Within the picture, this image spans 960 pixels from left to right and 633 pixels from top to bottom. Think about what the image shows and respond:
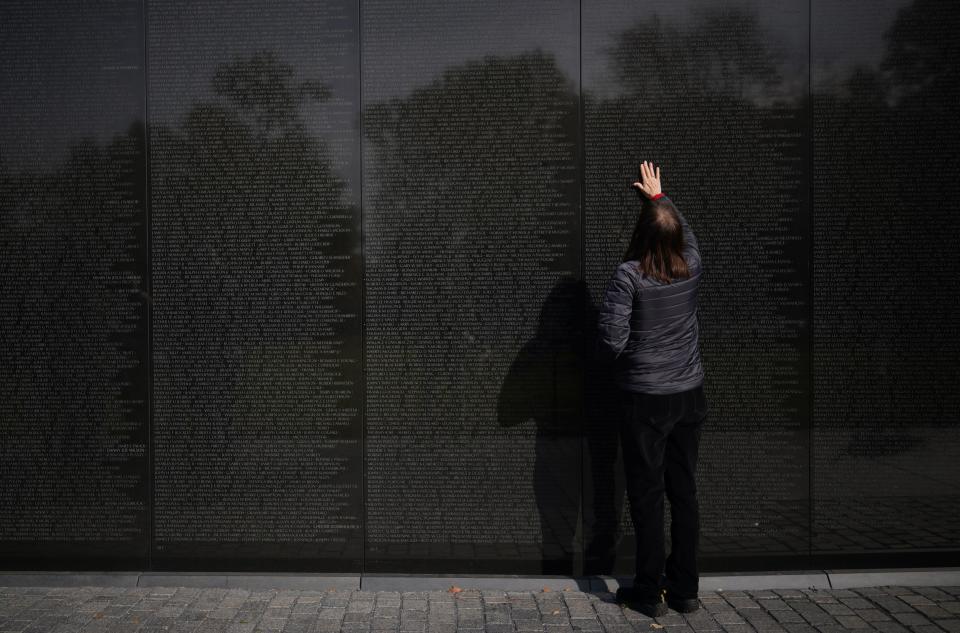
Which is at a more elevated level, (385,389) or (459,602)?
(385,389)

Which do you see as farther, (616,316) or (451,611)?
(451,611)

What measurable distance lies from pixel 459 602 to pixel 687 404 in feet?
7.02

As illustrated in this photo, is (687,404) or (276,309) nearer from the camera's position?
(687,404)

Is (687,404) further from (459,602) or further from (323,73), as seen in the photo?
(323,73)

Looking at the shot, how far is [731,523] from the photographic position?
224 inches

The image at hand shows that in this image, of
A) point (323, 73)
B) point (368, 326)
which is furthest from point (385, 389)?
point (323, 73)

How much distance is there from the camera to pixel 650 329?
15.7 ft

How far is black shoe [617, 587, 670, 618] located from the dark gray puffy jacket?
1.43 meters

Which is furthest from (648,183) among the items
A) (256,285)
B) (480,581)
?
(480,581)

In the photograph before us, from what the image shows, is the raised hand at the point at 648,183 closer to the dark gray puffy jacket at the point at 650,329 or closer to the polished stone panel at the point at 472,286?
the dark gray puffy jacket at the point at 650,329

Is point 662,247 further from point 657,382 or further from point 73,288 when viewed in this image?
point 73,288

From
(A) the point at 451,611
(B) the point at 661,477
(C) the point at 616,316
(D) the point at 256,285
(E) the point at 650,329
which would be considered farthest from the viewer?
(D) the point at 256,285

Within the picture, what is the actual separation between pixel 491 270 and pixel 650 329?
1.42 meters

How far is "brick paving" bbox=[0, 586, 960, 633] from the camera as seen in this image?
4.85 metres
